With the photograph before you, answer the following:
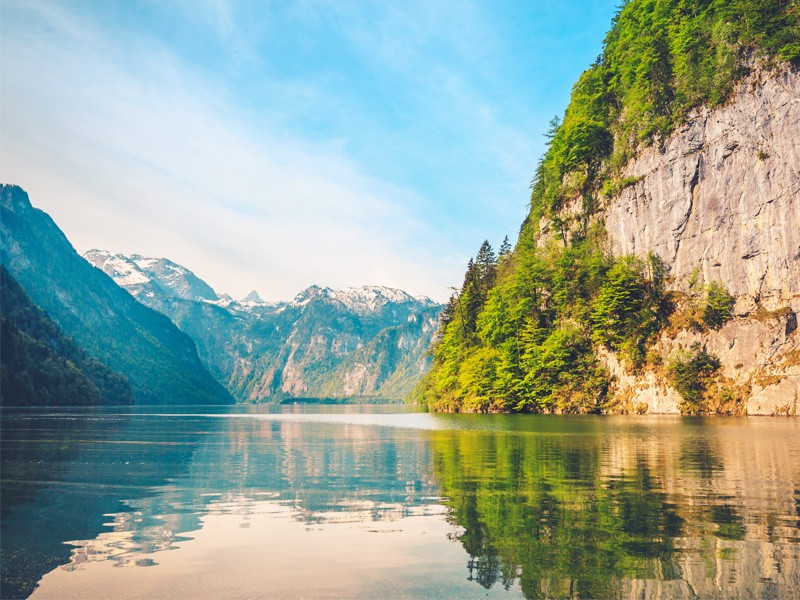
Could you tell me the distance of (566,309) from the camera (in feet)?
347

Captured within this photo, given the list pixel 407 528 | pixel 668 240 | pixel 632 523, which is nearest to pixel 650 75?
pixel 668 240

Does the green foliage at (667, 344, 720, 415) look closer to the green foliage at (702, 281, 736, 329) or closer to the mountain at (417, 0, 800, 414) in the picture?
the mountain at (417, 0, 800, 414)

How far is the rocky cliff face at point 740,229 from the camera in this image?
81.9 metres

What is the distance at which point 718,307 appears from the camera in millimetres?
87500

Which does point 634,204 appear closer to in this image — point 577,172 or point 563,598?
point 577,172

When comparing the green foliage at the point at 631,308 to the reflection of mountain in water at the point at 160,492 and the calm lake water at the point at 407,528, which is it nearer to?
the reflection of mountain in water at the point at 160,492

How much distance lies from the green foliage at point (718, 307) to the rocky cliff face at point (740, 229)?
0.85 meters

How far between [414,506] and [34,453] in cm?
2348

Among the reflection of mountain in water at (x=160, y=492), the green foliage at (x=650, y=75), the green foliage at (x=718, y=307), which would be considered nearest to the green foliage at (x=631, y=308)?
the green foliage at (x=718, y=307)

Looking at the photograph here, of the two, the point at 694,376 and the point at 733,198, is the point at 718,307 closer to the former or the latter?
the point at 694,376

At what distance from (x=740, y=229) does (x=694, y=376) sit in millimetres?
22624

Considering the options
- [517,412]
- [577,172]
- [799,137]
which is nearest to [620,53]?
[577,172]

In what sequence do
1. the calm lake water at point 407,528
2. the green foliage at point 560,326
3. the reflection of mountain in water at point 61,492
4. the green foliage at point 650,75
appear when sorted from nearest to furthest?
the calm lake water at point 407,528 → the reflection of mountain in water at point 61,492 → the green foliage at point 650,75 → the green foliage at point 560,326

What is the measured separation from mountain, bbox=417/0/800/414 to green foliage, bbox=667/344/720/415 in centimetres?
18
